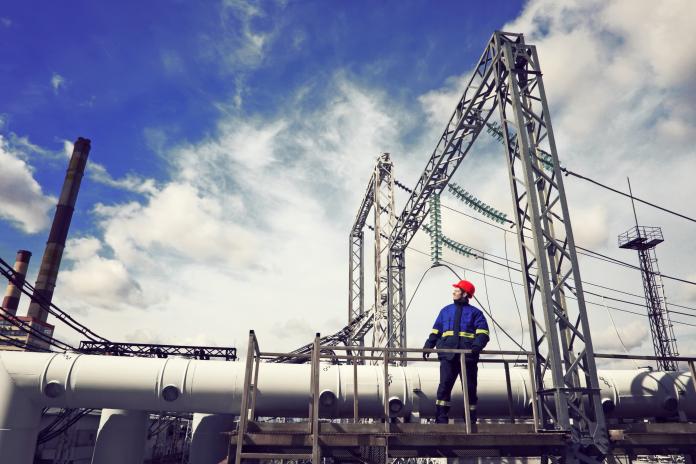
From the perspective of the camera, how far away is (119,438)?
31.0ft

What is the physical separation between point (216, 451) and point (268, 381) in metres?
2.59

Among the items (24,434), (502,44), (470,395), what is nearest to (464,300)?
(470,395)

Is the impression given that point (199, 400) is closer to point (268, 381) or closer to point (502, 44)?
point (268, 381)

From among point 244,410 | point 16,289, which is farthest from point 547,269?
point 16,289

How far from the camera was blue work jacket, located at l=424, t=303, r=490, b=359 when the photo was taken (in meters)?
6.81

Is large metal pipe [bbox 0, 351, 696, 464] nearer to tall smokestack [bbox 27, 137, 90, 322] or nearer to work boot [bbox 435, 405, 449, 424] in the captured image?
work boot [bbox 435, 405, 449, 424]

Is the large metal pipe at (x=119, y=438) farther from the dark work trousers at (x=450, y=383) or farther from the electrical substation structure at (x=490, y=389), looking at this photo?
the dark work trousers at (x=450, y=383)

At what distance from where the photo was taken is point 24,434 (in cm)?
894

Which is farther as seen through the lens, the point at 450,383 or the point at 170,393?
the point at 170,393

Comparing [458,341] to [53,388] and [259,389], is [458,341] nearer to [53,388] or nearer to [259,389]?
[259,389]

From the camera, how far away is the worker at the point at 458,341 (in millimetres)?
6828

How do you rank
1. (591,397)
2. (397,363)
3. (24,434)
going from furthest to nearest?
1. (397,363)
2. (24,434)
3. (591,397)

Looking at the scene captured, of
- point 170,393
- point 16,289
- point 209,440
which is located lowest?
point 209,440

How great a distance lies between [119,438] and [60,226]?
29222 mm
